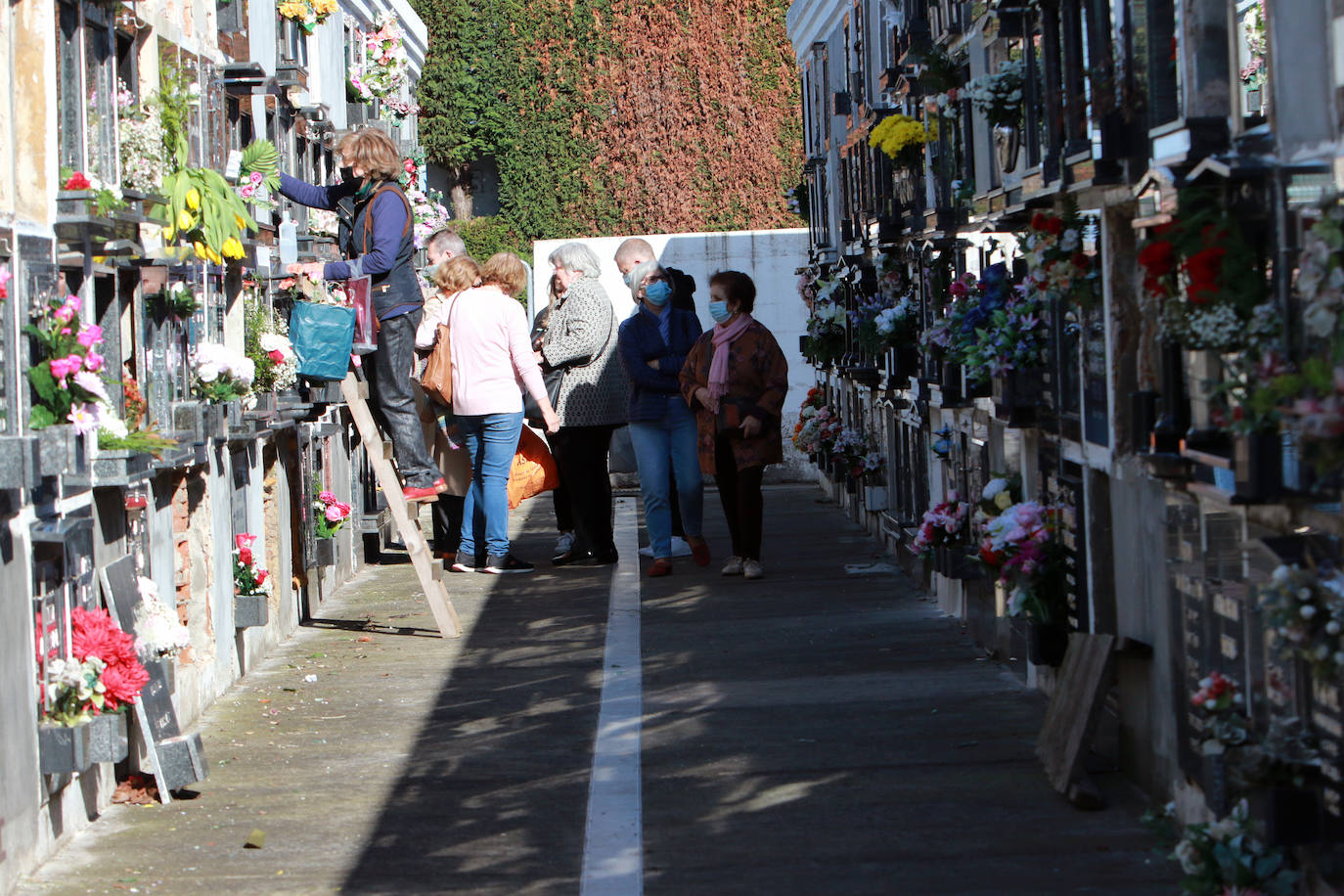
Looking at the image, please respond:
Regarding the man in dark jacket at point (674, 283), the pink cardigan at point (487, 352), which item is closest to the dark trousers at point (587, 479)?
the man in dark jacket at point (674, 283)

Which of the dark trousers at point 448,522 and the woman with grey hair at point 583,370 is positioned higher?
the woman with grey hair at point 583,370

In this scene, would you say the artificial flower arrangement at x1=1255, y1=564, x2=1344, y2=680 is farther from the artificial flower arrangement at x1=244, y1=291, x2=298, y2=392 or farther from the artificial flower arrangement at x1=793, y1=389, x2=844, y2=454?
the artificial flower arrangement at x1=793, y1=389, x2=844, y2=454

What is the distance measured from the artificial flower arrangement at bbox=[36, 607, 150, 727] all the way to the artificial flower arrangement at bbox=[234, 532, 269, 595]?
244cm

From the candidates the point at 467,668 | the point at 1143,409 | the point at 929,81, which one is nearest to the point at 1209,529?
the point at 1143,409

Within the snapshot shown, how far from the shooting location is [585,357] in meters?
11.3

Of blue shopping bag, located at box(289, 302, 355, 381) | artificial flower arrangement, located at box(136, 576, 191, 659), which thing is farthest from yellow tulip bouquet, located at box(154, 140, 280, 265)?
blue shopping bag, located at box(289, 302, 355, 381)

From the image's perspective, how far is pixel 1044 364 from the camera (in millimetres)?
7023

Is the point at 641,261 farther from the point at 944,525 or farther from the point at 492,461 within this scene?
the point at 944,525

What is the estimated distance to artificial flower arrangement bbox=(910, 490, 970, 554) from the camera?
8672mm

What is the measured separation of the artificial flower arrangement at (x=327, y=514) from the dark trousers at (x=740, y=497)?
92.6 inches

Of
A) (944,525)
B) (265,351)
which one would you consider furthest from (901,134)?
(265,351)

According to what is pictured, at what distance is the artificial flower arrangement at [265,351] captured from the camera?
8750mm

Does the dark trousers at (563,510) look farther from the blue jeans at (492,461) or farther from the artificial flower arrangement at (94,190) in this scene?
the artificial flower arrangement at (94,190)

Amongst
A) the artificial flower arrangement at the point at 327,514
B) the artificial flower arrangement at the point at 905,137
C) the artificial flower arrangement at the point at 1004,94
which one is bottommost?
the artificial flower arrangement at the point at 327,514
